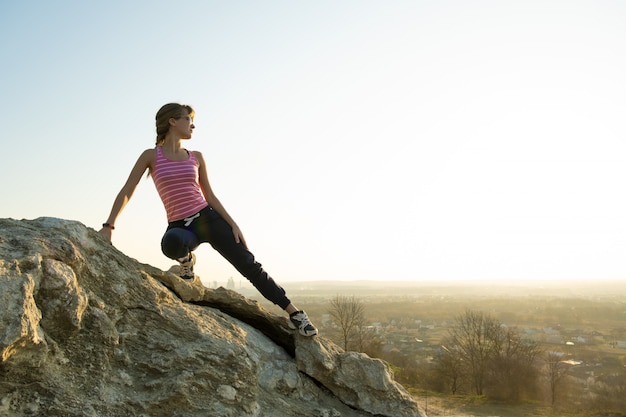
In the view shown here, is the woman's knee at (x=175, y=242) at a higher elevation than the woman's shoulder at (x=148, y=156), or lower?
lower

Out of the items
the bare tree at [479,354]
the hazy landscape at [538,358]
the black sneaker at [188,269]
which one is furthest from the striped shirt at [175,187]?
the bare tree at [479,354]

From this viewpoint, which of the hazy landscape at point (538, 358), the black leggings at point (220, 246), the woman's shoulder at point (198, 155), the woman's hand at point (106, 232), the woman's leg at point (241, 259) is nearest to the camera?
the woman's hand at point (106, 232)

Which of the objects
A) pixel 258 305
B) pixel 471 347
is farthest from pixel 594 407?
pixel 258 305

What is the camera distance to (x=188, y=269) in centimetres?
507

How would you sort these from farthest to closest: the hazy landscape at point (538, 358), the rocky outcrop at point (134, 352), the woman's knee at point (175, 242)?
the hazy landscape at point (538, 358)
the woman's knee at point (175, 242)
the rocky outcrop at point (134, 352)

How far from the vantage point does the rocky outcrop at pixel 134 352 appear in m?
2.96

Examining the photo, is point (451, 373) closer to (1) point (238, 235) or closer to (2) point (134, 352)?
(1) point (238, 235)

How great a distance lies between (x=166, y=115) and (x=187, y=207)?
3.56 ft

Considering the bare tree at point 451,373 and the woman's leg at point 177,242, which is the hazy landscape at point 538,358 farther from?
the woman's leg at point 177,242

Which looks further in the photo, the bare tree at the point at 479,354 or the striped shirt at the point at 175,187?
the bare tree at the point at 479,354

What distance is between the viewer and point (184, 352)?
12.4 ft

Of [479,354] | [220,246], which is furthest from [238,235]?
[479,354]

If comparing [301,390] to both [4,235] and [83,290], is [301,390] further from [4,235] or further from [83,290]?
[4,235]

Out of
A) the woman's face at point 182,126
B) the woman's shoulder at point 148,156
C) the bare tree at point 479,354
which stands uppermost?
the woman's face at point 182,126
